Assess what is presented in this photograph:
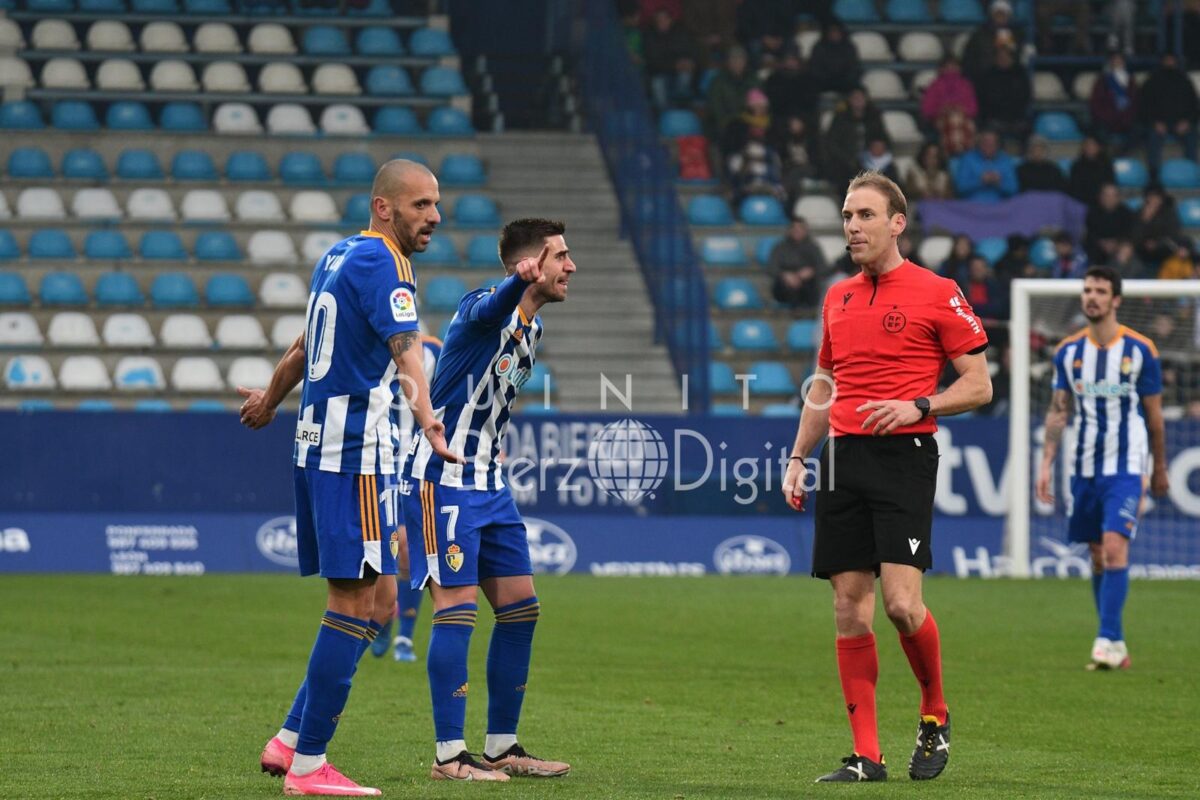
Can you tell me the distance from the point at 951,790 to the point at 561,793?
1.35m

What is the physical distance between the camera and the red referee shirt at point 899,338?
6828 millimetres

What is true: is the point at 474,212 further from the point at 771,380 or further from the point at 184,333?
the point at 771,380

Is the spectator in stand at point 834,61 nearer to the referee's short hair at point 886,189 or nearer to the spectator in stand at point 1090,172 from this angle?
the spectator in stand at point 1090,172

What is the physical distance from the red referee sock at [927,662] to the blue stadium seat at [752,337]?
15.6m

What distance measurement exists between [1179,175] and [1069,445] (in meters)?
9.16

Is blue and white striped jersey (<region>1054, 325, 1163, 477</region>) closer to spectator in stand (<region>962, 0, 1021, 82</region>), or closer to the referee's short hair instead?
the referee's short hair

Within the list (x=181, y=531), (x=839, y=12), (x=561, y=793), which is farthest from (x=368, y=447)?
(x=839, y=12)

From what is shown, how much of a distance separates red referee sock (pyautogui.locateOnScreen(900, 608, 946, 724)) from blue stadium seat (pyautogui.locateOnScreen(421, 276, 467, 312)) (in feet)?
50.6

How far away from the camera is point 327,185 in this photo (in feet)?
78.6

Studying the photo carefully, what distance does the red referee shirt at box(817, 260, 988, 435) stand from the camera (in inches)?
269

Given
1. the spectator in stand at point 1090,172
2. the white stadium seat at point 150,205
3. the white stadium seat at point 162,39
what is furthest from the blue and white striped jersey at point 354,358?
the white stadium seat at point 162,39

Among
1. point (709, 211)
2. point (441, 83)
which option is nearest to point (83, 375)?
point (441, 83)

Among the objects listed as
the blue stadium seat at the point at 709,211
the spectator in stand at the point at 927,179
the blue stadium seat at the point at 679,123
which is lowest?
the blue stadium seat at the point at 709,211

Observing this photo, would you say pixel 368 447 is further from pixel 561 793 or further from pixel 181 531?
pixel 181 531
